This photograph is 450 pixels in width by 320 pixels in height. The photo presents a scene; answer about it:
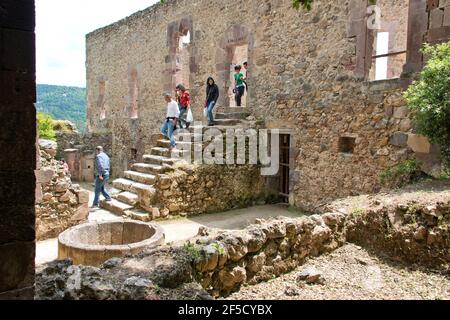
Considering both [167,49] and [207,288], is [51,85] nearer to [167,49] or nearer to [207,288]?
Result: [167,49]

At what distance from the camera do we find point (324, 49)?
805 centimetres

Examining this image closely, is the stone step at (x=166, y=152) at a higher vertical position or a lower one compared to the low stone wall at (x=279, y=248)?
higher

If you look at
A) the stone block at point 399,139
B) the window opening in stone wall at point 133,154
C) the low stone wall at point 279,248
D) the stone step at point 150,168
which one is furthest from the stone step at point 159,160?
the window opening in stone wall at point 133,154

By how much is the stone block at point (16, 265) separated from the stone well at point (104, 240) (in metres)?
2.72

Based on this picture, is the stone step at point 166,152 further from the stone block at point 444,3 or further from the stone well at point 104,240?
the stone block at point 444,3

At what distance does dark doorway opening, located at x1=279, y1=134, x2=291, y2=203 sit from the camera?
9.36 metres

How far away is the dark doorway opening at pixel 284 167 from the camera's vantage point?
9.36m

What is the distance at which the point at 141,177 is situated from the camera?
8688 mm

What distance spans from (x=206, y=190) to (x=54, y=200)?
3157 mm

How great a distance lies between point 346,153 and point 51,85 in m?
43.3

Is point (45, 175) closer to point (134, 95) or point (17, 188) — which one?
point (17, 188)

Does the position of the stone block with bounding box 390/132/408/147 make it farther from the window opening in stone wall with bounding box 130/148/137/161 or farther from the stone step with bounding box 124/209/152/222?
the window opening in stone wall with bounding box 130/148/137/161

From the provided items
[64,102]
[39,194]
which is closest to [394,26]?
[39,194]

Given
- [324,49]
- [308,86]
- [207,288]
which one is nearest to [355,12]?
[324,49]
